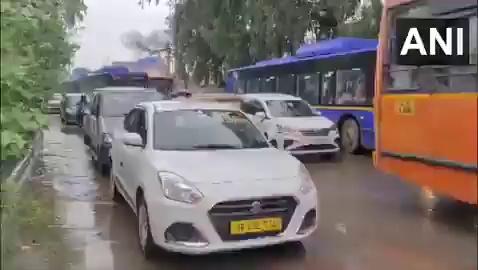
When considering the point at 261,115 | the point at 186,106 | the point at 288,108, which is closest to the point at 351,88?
the point at 288,108

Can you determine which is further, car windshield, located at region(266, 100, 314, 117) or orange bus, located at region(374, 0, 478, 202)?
car windshield, located at region(266, 100, 314, 117)

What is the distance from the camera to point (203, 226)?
5.04 meters

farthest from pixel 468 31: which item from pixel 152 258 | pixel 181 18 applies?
pixel 181 18

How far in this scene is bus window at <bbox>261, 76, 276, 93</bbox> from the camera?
64.0 feet

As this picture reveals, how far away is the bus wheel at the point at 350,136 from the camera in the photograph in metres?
14.1

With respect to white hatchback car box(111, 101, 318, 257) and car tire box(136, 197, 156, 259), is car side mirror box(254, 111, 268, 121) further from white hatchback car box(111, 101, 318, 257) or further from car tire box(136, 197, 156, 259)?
car tire box(136, 197, 156, 259)

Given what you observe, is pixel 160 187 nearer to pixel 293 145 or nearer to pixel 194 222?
pixel 194 222

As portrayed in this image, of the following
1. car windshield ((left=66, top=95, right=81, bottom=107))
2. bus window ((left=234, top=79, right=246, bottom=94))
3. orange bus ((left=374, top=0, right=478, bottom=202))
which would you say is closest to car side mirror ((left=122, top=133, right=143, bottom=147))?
Result: orange bus ((left=374, top=0, right=478, bottom=202))

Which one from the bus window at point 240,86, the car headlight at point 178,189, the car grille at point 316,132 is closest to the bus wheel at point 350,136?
the car grille at point 316,132

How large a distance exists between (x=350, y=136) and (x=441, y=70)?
896 centimetres

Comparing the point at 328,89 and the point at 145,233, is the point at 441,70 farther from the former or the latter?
the point at 328,89

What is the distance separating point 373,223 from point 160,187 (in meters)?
2.93

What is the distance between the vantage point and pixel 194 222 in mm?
5047

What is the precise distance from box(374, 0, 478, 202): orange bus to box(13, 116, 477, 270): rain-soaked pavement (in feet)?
1.93
